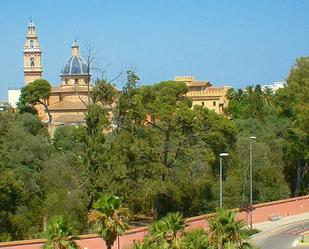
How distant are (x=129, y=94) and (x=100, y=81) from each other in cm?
238

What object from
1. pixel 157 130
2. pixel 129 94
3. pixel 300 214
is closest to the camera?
pixel 129 94

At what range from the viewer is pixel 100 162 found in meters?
42.4

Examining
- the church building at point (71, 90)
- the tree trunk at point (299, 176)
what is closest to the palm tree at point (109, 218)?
the tree trunk at point (299, 176)

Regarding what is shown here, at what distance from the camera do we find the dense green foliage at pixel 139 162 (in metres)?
42.2

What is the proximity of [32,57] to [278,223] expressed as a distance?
8200 cm

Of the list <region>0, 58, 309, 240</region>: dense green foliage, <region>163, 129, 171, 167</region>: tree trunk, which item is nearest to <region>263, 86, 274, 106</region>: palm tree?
<region>0, 58, 309, 240</region>: dense green foliage

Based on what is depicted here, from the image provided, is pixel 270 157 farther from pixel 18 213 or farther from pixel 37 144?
pixel 18 213

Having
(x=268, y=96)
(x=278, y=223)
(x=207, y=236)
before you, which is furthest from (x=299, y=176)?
(x=207, y=236)

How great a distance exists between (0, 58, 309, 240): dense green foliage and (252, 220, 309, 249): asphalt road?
12.1 ft

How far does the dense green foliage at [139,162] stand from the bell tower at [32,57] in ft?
211

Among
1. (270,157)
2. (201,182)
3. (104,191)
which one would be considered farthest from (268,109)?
(104,191)

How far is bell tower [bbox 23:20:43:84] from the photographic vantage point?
12735 cm

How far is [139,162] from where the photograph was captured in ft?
149

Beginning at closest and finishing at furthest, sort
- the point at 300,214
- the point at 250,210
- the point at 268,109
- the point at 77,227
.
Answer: the point at 77,227 → the point at 250,210 → the point at 300,214 → the point at 268,109
